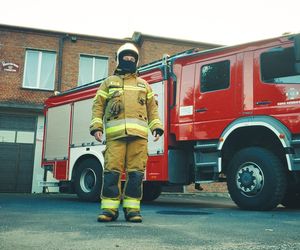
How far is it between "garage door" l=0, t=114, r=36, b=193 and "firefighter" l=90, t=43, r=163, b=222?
1314 cm

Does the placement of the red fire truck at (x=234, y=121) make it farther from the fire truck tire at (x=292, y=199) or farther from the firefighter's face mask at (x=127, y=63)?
the firefighter's face mask at (x=127, y=63)

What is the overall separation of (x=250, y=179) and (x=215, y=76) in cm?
190

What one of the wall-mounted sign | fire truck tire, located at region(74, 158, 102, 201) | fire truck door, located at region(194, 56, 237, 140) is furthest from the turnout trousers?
the wall-mounted sign

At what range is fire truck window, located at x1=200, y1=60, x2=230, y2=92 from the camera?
7.07 m

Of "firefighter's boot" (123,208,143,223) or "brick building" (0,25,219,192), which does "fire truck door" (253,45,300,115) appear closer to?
"firefighter's boot" (123,208,143,223)

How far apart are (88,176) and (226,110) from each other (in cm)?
358

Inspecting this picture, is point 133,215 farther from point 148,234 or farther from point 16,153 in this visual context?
point 16,153

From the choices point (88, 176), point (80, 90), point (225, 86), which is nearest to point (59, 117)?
point (80, 90)

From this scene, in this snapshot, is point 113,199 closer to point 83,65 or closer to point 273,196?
point 273,196

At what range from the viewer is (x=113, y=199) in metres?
4.55

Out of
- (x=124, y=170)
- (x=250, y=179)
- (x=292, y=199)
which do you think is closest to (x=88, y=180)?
(x=250, y=179)

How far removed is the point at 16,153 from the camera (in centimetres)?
1727

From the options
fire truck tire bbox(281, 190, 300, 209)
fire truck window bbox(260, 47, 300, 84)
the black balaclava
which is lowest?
fire truck tire bbox(281, 190, 300, 209)

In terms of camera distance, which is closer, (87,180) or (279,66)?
(279,66)
